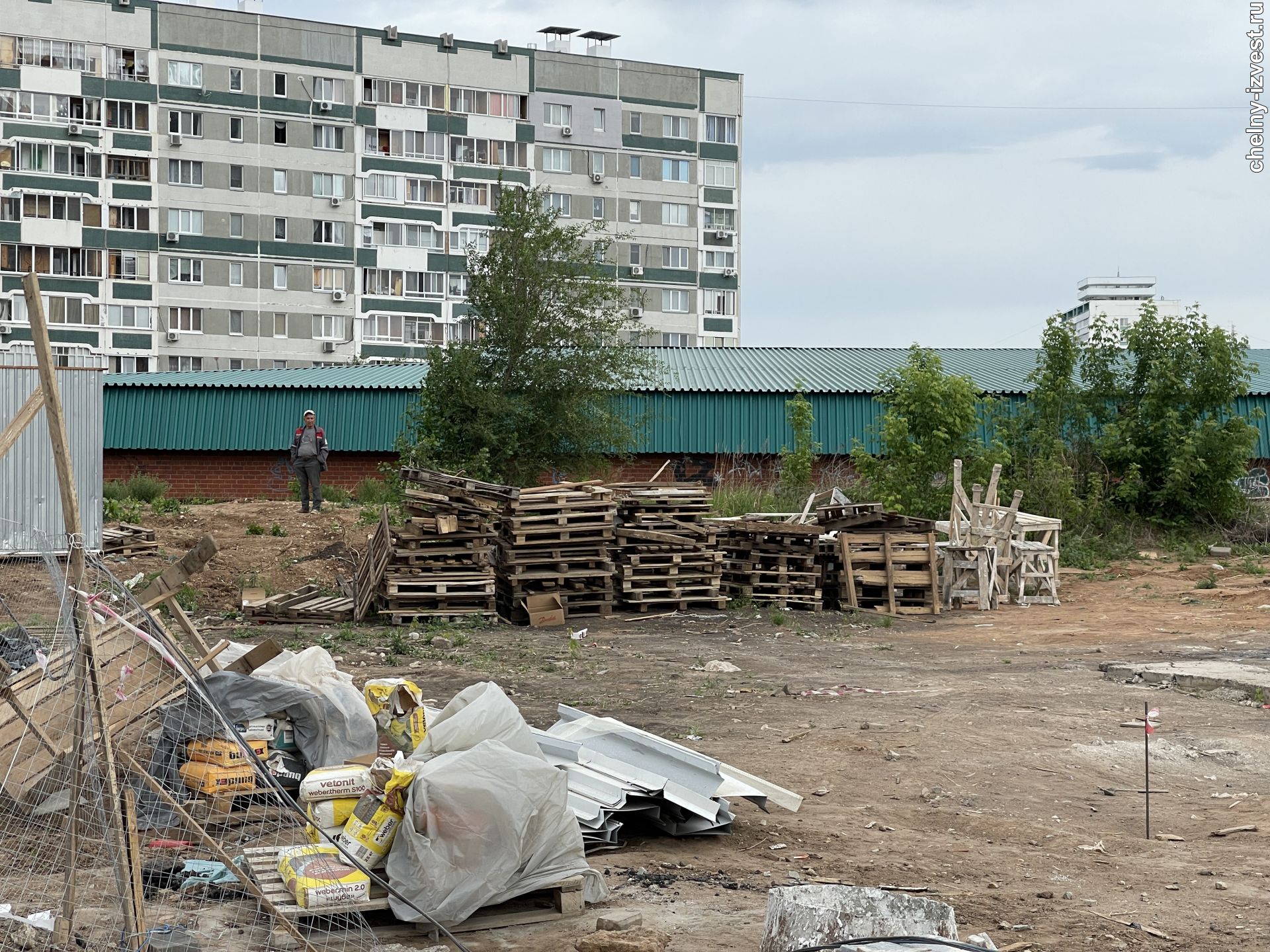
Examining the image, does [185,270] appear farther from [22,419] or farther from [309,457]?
[22,419]

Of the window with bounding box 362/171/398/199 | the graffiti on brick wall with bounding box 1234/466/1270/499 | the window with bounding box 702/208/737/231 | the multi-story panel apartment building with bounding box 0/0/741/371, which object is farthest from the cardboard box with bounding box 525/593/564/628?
the window with bounding box 702/208/737/231

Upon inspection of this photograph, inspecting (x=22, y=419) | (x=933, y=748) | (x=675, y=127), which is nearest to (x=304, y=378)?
(x=675, y=127)

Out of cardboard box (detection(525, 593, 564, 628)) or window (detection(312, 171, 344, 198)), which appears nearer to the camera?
cardboard box (detection(525, 593, 564, 628))

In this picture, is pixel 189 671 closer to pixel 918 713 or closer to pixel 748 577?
pixel 918 713

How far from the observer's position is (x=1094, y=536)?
2553 cm

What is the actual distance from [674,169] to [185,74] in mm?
22416

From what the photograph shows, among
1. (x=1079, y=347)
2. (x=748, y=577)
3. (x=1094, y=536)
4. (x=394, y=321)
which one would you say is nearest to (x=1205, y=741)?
(x=748, y=577)

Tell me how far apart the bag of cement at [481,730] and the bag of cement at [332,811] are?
392 mm

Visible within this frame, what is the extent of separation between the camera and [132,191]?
51.2 metres

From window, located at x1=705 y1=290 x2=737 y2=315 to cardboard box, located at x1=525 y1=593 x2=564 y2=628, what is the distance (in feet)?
153

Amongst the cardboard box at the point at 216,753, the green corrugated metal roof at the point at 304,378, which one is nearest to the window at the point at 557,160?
the green corrugated metal roof at the point at 304,378

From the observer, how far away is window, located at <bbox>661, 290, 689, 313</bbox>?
6062 centimetres

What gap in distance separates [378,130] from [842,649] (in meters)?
45.7

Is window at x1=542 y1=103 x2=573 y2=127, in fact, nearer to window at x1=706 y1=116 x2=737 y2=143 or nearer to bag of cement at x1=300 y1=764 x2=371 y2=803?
window at x1=706 y1=116 x2=737 y2=143
